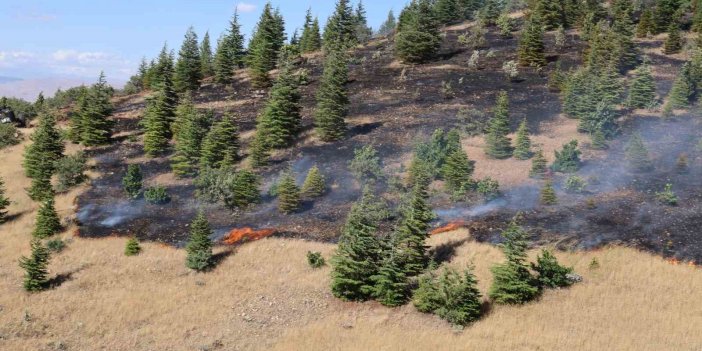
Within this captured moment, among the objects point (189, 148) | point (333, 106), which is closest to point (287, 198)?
point (189, 148)

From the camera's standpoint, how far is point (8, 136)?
50.8m

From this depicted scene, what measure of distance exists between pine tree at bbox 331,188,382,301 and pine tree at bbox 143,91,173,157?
26713 millimetres

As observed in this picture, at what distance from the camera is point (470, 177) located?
106ft

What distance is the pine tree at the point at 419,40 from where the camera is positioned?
59938 millimetres

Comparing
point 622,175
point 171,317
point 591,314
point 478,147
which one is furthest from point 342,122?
point 591,314

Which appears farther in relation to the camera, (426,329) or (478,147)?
(478,147)

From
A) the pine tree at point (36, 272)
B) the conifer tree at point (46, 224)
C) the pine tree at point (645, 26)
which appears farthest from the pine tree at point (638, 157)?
the conifer tree at point (46, 224)

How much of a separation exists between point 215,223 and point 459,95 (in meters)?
27.9

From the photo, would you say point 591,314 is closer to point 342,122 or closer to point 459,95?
point 342,122

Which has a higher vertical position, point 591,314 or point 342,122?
point 342,122

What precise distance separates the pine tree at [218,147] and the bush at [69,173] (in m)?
9.61

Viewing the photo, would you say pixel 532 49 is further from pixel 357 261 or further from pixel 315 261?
pixel 357 261

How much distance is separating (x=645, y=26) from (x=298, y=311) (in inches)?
2275

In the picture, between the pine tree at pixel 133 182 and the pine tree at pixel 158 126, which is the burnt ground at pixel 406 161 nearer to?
the pine tree at pixel 133 182
